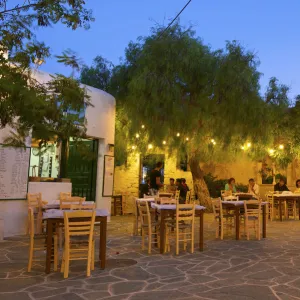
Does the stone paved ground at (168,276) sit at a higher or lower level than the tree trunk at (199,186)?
lower

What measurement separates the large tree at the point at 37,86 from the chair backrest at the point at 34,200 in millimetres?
4423

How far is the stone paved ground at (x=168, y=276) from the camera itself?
4.38m

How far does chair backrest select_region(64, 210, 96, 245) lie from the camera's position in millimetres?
5055

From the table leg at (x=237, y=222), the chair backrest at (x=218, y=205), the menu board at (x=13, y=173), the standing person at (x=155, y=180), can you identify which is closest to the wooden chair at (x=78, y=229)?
the menu board at (x=13, y=173)

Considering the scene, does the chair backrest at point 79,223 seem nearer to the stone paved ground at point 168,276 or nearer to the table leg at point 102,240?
the table leg at point 102,240

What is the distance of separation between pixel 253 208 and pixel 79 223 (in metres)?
5.34

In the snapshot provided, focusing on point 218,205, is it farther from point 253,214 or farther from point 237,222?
point 253,214

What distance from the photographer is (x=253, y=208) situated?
926 centimetres

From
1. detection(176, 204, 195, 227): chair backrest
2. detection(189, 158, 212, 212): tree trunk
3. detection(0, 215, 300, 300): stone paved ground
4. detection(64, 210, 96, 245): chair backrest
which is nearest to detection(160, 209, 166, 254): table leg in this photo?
detection(0, 215, 300, 300): stone paved ground

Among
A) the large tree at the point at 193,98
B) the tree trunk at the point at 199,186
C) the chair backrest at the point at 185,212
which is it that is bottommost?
the chair backrest at the point at 185,212

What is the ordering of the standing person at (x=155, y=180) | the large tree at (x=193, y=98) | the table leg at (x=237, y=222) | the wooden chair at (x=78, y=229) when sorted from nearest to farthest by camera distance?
the wooden chair at (x=78, y=229), the table leg at (x=237, y=222), the standing person at (x=155, y=180), the large tree at (x=193, y=98)

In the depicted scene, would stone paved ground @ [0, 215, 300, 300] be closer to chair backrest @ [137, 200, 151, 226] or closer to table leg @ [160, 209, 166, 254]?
table leg @ [160, 209, 166, 254]

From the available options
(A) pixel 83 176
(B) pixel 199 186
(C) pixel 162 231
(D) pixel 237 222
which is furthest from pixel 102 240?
(B) pixel 199 186

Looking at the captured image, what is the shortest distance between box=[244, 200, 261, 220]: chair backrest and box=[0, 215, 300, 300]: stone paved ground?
1.17 m
